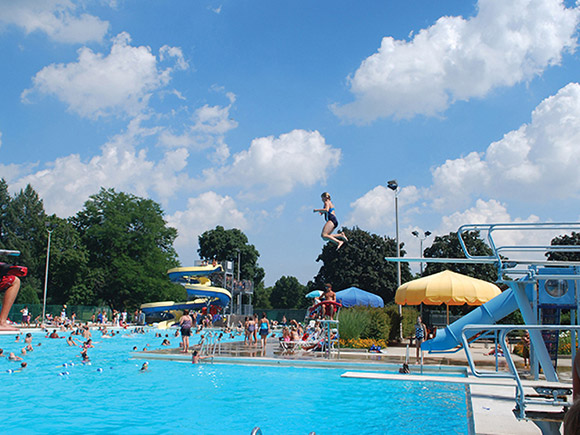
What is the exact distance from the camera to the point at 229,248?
83062mm

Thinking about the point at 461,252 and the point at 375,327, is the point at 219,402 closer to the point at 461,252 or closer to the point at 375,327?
the point at 375,327

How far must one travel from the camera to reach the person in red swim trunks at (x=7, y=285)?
355 centimetres

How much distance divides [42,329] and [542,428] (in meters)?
37.2

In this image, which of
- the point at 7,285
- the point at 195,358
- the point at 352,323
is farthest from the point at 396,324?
the point at 7,285

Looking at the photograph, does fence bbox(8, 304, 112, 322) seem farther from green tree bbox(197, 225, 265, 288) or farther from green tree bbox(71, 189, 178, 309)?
green tree bbox(197, 225, 265, 288)

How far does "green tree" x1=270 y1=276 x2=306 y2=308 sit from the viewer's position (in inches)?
3595

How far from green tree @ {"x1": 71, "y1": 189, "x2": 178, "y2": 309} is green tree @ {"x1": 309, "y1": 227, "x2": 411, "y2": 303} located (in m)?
19.7

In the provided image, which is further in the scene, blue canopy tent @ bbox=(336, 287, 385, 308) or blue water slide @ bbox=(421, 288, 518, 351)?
blue canopy tent @ bbox=(336, 287, 385, 308)

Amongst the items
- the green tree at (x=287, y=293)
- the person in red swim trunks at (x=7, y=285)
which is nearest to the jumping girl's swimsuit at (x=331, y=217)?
the person in red swim trunks at (x=7, y=285)

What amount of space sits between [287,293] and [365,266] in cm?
3845

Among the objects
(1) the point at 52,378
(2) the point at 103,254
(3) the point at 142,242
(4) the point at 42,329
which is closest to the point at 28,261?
(2) the point at 103,254

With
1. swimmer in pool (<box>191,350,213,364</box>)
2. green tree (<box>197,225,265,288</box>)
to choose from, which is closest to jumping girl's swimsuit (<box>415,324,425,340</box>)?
swimmer in pool (<box>191,350,213,364</box>)

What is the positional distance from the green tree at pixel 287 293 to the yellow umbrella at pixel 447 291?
6963cm

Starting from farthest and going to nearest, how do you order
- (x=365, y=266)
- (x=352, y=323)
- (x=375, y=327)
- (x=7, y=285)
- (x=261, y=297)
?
(x=261, y=297)
(x=365, y=266)
(x=375, y=327)
(x=352, y=323)
(x=7, y=285)
